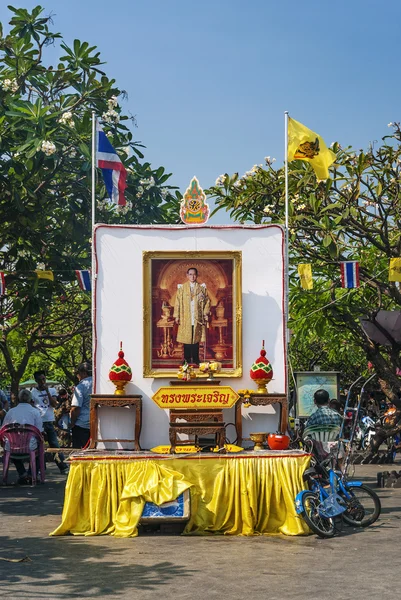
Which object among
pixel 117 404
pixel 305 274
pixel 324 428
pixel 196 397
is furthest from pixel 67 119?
pixel 324 428

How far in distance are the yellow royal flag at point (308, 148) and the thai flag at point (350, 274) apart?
3.76 meters

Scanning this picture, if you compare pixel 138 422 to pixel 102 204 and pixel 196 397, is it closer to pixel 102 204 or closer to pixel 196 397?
pixel 196 397

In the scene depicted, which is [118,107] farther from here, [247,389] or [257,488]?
[257,488]

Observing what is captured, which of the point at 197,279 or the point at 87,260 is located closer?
the point at 197,279

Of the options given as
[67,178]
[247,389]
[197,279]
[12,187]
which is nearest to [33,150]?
[12,187]

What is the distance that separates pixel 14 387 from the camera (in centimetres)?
2542

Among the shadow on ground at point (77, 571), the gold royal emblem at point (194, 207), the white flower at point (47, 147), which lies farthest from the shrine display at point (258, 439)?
the white flower at point (47, 147)

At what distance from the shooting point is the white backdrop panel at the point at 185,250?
13.0 meters

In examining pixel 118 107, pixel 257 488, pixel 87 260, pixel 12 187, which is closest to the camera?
pixel 257 488

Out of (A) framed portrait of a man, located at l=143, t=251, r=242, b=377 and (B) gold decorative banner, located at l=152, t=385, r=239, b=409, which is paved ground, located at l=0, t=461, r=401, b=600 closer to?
(B) gold decorative banner, located at l=152, t=385, r=239, b=409

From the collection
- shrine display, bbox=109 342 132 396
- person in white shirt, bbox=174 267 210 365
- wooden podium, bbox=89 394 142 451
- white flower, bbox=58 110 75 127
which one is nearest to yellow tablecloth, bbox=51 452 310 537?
wooden podium, bbox=89 394 142 451

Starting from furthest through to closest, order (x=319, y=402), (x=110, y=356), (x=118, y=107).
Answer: (x=118, y=107)
(x=110, y=356)
(x=319, y=402)

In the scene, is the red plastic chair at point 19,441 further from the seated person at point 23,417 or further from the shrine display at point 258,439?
the shrine display at point 258,439

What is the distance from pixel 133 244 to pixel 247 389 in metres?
2.58
